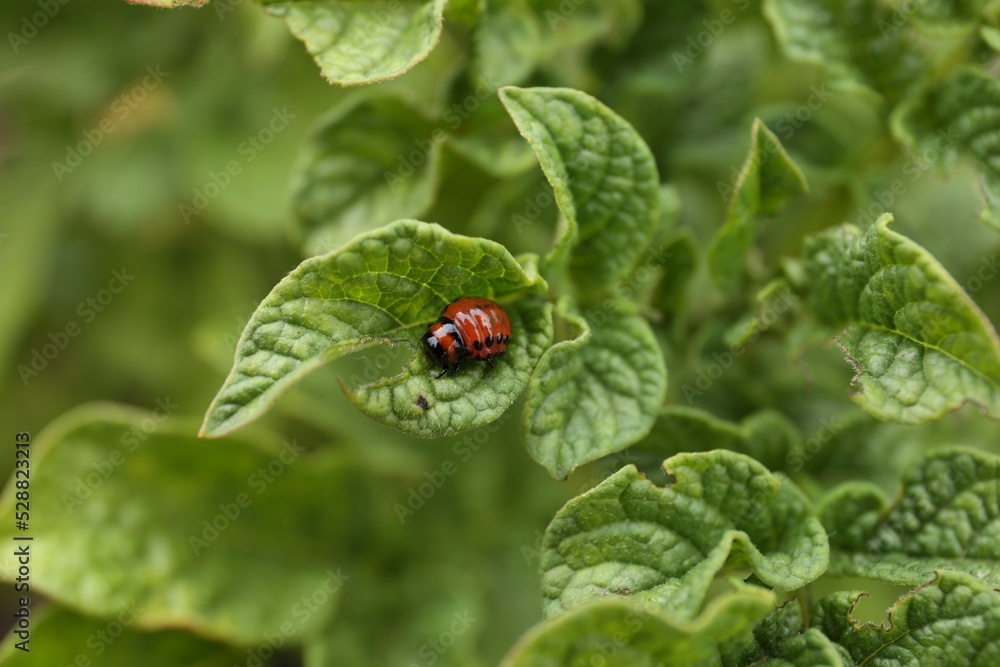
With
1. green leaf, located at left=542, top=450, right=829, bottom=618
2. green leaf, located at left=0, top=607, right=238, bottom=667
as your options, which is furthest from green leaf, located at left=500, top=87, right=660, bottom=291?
green leaf, located at left=0, top=607, right=238, bottom=667

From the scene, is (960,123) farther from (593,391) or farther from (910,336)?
(593,391)

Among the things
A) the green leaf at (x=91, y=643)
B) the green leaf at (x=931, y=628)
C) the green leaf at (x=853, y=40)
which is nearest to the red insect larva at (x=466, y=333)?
the green leaf at (x=931, y=628)

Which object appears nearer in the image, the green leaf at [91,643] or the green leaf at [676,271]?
the green leaf at [676,271]

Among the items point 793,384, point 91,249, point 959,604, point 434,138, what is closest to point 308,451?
point 91,249

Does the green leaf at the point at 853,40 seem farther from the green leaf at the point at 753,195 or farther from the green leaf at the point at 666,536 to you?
the green leaf at the point at 666,536

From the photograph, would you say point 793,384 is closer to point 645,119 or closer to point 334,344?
point 645,119

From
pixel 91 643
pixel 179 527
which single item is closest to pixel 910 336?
pixel 179 527
